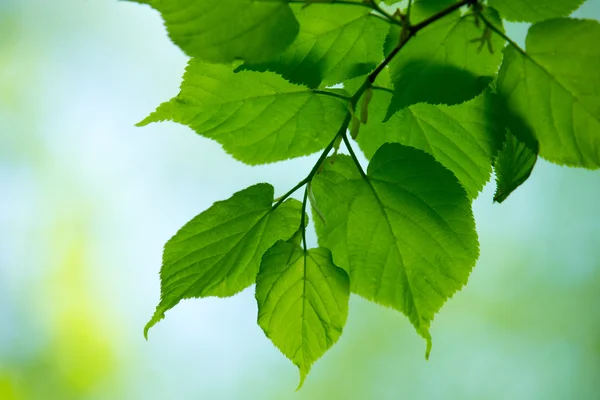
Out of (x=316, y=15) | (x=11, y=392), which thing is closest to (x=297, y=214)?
(x=316, y=15)

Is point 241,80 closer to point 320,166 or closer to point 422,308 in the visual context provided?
point 320,166

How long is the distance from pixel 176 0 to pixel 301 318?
237 millimetres

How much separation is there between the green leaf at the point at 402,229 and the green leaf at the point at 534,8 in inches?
4.2

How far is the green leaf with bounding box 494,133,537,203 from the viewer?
0.37m

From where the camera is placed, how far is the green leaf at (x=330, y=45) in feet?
1.31

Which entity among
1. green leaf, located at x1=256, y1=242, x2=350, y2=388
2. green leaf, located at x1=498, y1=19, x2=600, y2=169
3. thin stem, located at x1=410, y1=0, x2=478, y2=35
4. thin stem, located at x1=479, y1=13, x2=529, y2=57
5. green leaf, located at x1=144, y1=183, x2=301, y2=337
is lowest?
green leaf, located at x1=256, y1=242, x2=350, y2=388

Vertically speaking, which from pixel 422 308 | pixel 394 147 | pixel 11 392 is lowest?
pixel 11 392

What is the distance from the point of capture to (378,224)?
1.41 ft

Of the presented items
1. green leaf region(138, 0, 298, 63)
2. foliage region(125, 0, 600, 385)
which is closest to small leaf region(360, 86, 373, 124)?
foliage region(125, 0, 600, 385)

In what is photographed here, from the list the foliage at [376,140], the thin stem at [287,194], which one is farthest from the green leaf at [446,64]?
the thin stem at [287,194]

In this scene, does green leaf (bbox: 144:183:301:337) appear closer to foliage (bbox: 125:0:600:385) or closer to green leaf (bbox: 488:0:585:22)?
foliage (bbox: 125:0:600:385)

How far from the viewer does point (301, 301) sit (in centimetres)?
44

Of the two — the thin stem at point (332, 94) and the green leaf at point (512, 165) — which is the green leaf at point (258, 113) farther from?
the green leaf at point (512, 165)

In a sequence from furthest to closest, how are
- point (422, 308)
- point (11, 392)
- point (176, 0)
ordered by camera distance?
point (11, 392) < point (422, 308) < point (176, 0)
